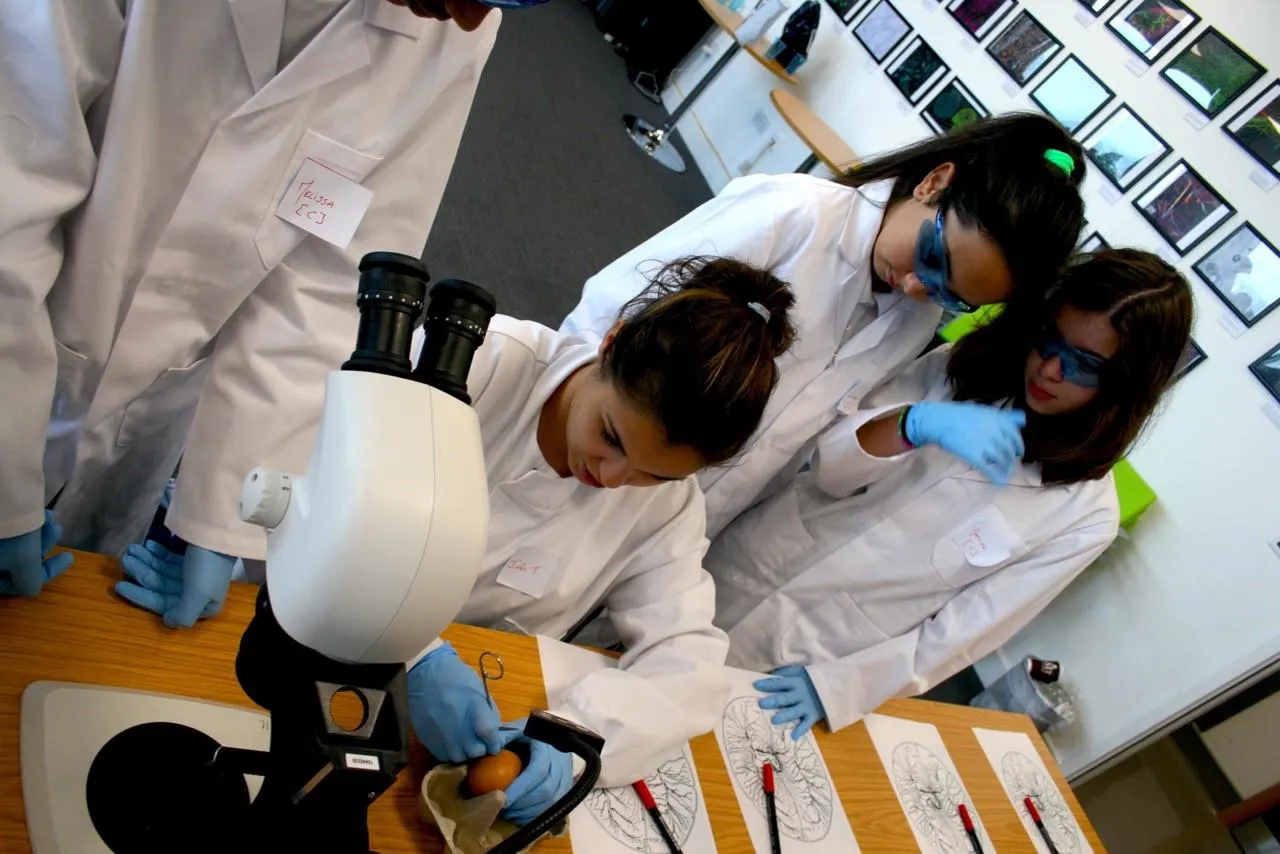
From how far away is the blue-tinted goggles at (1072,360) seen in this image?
4.65 feet

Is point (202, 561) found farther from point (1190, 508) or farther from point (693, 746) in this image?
point (1190, 508)

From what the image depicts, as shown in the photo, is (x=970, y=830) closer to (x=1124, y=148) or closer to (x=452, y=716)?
(x=452, y=716)

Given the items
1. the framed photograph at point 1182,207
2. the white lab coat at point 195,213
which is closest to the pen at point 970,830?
the white lab coat at point 195,213

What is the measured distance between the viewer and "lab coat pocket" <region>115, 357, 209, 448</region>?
38.6 inches

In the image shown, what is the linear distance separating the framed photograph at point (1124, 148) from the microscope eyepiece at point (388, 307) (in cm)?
331

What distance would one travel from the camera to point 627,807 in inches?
41.8

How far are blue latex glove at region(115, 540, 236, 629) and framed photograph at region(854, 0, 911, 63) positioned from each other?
14.2 feet

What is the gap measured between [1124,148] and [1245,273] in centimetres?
73

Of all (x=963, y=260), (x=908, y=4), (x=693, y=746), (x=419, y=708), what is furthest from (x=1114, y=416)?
(x=908, y=4)

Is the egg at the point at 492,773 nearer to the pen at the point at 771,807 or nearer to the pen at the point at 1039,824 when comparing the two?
the pen at the point at 771,807

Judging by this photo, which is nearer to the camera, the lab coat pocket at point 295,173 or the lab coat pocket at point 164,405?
the lab coat pocket at point 295,173

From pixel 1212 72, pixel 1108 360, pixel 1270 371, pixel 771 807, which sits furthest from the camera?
pixel 1212 72

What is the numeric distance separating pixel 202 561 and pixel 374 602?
1.53ft

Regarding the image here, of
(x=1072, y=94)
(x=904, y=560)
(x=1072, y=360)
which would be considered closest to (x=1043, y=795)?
(x=904, y=560)
